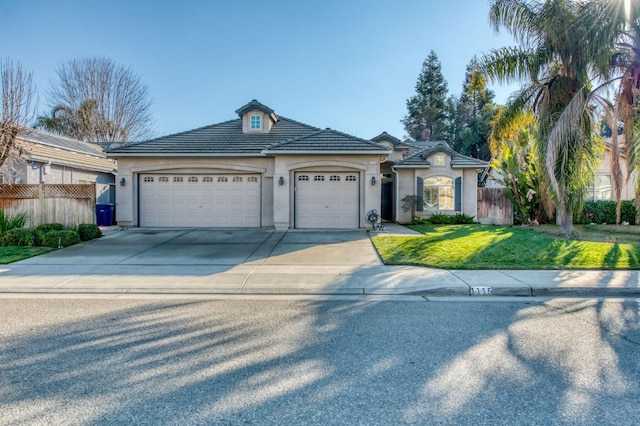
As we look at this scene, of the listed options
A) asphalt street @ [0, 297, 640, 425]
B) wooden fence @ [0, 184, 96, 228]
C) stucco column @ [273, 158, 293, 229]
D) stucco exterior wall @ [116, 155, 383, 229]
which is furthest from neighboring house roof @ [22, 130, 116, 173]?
asphalt street @ [0, 297, 640, 425]

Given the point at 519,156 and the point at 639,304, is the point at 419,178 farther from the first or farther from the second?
the point at 639,304

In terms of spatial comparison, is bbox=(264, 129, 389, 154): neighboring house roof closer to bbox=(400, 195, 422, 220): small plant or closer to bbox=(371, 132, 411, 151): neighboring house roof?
bbox=(400, 195, 422, 220): small plant

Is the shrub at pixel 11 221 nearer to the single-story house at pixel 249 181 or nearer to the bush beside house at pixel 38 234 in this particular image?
the bush beside house at pixel 38 234

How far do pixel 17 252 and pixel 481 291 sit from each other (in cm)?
1169

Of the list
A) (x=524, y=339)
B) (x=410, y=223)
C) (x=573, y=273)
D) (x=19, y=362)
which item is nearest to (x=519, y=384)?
(x=524, y=339)

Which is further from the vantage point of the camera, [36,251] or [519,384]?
[36,251]

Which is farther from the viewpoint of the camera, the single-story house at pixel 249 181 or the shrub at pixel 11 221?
the single-story house at pixel 249 181

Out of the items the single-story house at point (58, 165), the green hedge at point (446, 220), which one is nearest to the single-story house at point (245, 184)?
the single-story house at point (58, 165)

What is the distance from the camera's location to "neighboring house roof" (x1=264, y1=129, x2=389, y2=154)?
48.1 feet

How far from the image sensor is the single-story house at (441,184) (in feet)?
60.5

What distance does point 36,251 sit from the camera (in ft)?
33.4

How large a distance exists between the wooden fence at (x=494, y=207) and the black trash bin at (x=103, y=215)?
18.0 meters

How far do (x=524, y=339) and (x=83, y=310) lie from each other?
6.20 meters

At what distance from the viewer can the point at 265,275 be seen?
25.1 ft
